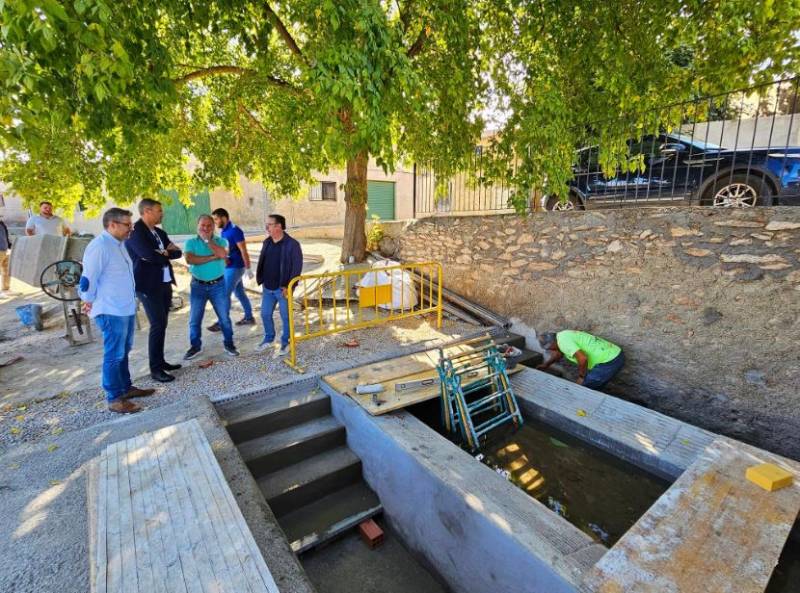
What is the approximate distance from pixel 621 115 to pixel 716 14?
151 cm

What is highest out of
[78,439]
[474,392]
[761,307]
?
[761,307]

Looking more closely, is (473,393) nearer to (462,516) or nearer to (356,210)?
(462,516)

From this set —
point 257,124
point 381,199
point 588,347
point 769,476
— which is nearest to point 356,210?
point 257,124

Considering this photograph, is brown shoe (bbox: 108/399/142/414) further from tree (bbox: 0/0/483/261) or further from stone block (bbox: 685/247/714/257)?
stone block (bbox: 685/247/714/257)

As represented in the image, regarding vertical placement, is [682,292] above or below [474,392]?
above

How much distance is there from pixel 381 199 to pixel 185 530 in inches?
763

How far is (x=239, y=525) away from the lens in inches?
84.1

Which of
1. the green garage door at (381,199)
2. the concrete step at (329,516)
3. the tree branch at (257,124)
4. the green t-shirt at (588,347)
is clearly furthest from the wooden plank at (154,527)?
the green garage door at (381,199)

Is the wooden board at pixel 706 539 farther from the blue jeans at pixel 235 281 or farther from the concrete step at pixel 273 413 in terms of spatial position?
the blue jeans at pixel 235 281

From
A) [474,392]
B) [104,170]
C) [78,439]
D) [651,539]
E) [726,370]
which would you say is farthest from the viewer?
[104,170]

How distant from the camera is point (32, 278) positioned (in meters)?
5.62

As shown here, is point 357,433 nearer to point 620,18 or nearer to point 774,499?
point 774,499

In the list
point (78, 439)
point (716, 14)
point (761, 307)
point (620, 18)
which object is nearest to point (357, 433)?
point (78, 439)

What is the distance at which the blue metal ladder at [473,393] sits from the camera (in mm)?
4125
